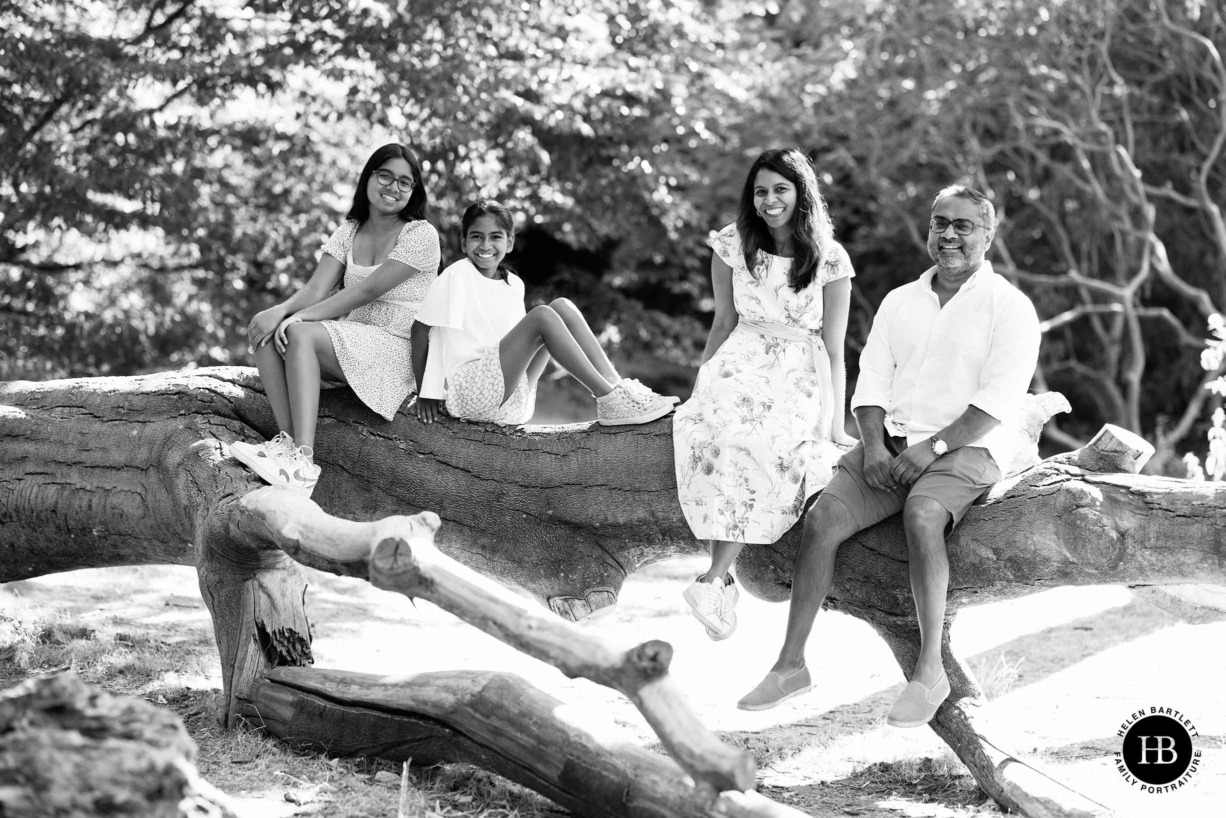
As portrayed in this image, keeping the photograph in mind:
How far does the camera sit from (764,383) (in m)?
4.39

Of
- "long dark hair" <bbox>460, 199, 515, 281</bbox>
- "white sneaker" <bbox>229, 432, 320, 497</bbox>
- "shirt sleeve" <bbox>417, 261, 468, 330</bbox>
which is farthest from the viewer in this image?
"long dark hair" <bbox>460, 199, 515, 281</bbox>

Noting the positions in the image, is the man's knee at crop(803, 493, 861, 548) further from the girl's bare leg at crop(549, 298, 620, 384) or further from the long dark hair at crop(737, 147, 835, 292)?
the girl's bare leg at crop(549, 298, 620, 384)

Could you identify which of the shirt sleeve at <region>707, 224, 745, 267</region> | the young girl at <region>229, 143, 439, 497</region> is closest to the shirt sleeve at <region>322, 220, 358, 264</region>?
the young girl at <region>229, 143, 439, 497</region>

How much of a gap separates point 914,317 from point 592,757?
5.98 feet

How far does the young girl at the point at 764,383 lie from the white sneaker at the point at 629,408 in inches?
5.6

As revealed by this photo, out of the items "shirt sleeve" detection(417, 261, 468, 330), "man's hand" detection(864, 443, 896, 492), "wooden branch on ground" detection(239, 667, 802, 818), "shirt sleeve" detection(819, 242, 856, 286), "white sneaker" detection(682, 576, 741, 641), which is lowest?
"wooden branch on ground" detection(239, 667, 802, 818)

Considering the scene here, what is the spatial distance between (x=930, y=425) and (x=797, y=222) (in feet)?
2.98

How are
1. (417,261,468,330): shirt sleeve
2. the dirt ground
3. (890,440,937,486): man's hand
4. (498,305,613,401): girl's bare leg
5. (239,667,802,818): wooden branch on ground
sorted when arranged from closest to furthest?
(239,667,802,818): wooden branch on ground < (890,440,937,486): man's hand < the dirt ground < (498,305,613,401): girl's bare leg < (417,261,468,330): shirt sleeve

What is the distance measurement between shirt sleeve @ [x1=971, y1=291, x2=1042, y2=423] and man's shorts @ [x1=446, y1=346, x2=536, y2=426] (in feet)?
5.63

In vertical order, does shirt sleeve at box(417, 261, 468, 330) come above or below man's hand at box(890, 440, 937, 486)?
above

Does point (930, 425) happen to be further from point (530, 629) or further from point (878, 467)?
point (530, 629)

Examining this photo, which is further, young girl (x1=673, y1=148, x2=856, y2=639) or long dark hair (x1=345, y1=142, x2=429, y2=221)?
long dark hair (x1=345, y1=142, x2=429, y2=221)

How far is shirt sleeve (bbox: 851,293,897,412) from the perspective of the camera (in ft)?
13.8

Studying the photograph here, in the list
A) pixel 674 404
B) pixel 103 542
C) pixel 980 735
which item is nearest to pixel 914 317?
pixel 674 404
